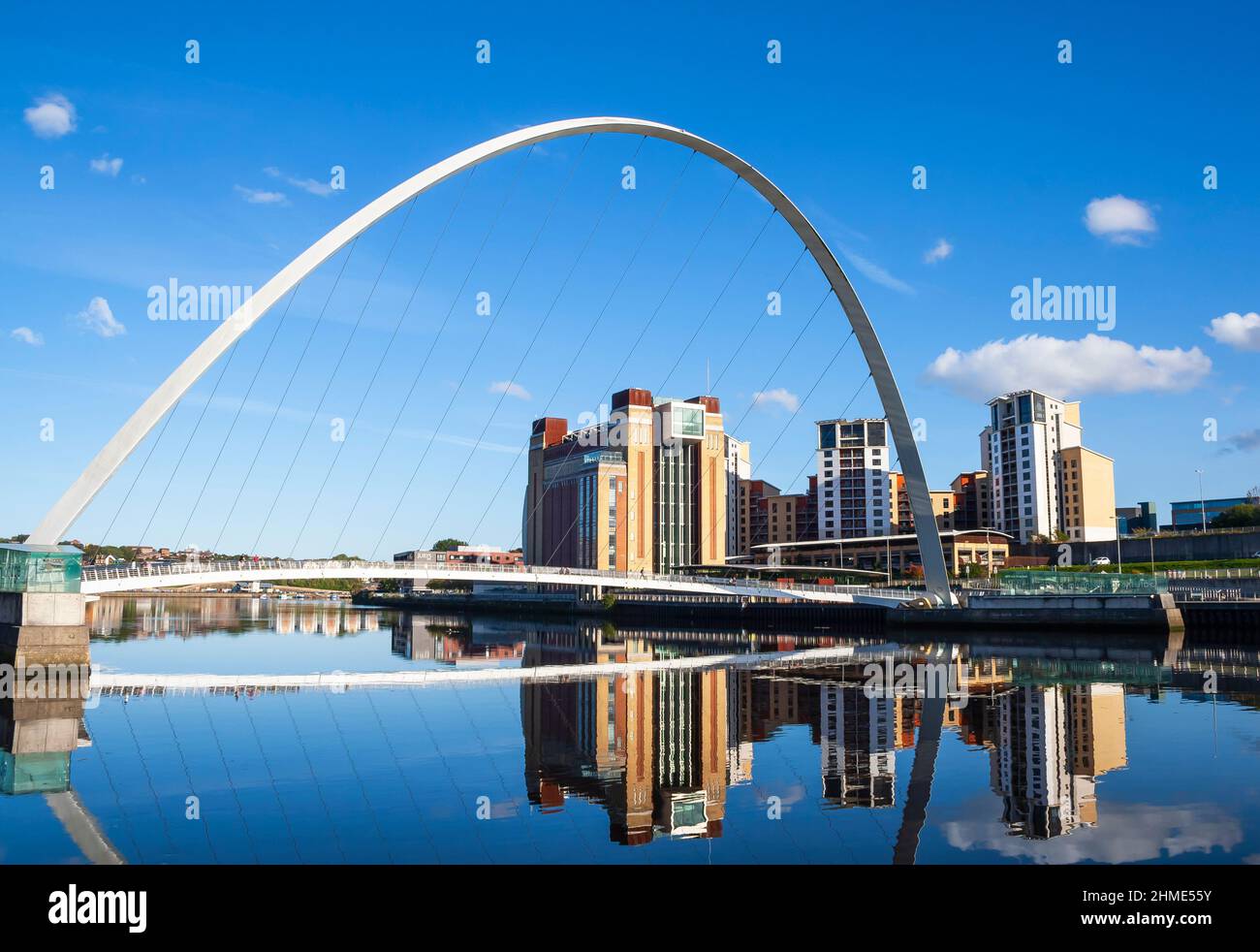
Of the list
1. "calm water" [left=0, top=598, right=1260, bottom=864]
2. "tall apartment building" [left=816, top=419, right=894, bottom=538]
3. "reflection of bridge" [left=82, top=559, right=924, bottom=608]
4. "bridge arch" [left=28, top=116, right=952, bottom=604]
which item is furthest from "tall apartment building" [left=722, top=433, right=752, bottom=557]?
"calm water" [left=0, top=598, right=1260, bottom=864]

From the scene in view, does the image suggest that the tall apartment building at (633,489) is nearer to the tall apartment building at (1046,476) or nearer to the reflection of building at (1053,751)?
the tall apartment building at (1046,476)

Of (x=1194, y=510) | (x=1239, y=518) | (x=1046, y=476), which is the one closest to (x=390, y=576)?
(x=1239, y=518)

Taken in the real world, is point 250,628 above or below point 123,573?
below

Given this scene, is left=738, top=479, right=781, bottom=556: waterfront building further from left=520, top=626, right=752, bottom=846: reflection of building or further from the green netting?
left=520, top=626, right=752, bottom=846: reflection of building
